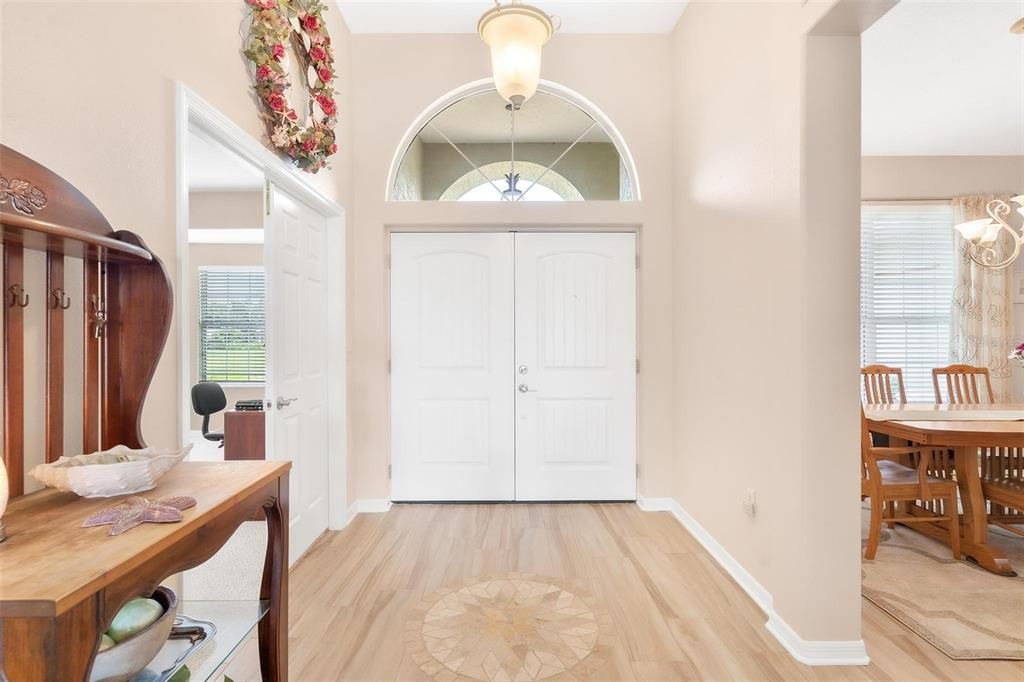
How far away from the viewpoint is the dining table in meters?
2.57

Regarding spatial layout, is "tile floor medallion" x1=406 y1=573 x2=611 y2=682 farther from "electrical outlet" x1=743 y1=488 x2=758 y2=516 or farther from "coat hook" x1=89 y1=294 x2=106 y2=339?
"coat hook" x1=89 y1=294 x2=106 y2=339

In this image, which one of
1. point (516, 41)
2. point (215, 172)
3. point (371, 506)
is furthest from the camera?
point (215, 172)

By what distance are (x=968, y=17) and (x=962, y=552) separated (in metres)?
3.07

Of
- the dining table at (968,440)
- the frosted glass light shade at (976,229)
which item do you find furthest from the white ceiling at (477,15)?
the dining table at (968,440)

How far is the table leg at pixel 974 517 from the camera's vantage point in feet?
8.42

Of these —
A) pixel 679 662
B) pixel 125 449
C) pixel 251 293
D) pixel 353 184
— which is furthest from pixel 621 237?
pixel 251 293

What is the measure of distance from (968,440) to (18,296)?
3.81 meters

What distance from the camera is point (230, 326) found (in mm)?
5598

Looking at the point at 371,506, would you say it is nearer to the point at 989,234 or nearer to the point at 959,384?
the point at 959,384

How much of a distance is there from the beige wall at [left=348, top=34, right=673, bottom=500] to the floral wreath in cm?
75

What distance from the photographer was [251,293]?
561 centimetres

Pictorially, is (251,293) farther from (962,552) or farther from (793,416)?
(962,552)

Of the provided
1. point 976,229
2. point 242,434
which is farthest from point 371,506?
point 976,229

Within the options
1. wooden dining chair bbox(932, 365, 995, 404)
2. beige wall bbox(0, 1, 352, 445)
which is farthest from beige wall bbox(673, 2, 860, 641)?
wooden dining chair bbox(932, 365, 995, 404)
